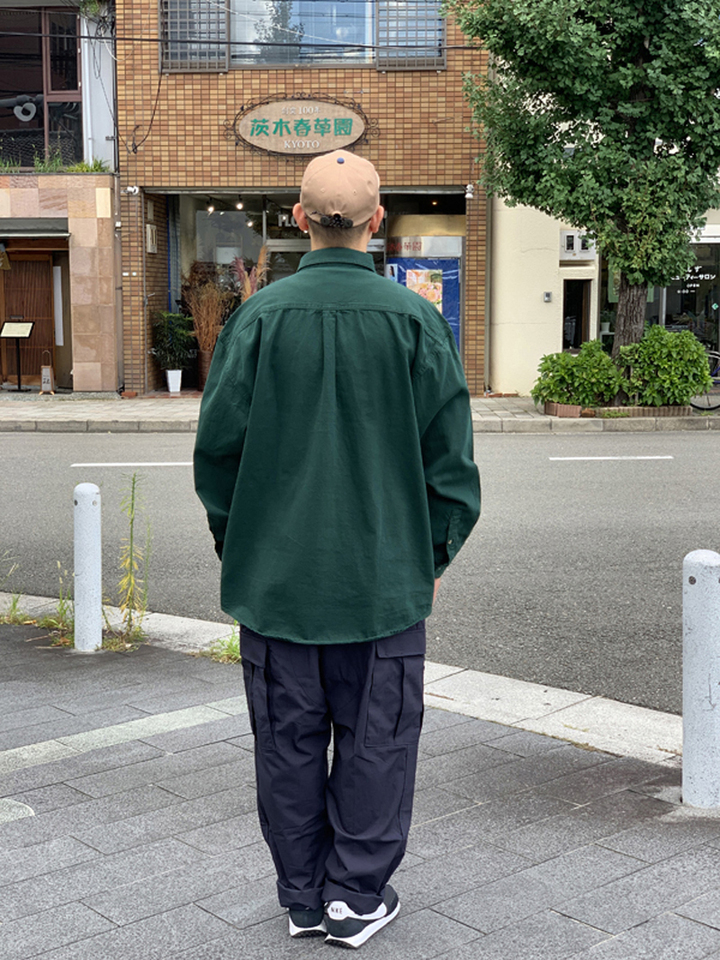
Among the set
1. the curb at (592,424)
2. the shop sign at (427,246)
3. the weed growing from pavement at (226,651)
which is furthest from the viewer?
the shop sign at (427,246)

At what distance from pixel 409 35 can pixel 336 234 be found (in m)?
17.9

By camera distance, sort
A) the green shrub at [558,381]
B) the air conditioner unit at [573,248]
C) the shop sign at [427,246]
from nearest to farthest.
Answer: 1. the green shrub at [558,381]
2. the air conditioner unit at [573,248]
3. the shop sign at [427,246]

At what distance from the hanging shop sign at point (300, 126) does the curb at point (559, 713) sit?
15.7 m

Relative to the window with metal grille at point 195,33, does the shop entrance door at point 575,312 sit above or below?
below

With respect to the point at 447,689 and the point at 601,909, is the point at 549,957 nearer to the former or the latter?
the point at 601,909

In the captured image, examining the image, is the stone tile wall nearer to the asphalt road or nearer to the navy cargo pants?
the asphalt road

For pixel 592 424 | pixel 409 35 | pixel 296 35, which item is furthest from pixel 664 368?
pixel 296 35

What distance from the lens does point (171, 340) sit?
67.4 feet

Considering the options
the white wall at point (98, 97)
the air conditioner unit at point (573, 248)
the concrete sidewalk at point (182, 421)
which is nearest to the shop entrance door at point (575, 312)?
the air conditioner unit at point (573, 248)

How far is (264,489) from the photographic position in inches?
107

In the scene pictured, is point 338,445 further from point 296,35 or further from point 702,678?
point 296,35

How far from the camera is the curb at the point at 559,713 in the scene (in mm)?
4188

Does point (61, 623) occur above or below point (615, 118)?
below

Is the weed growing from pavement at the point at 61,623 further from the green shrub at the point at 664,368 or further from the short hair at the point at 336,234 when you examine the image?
the green shrub at the point at 664,368
